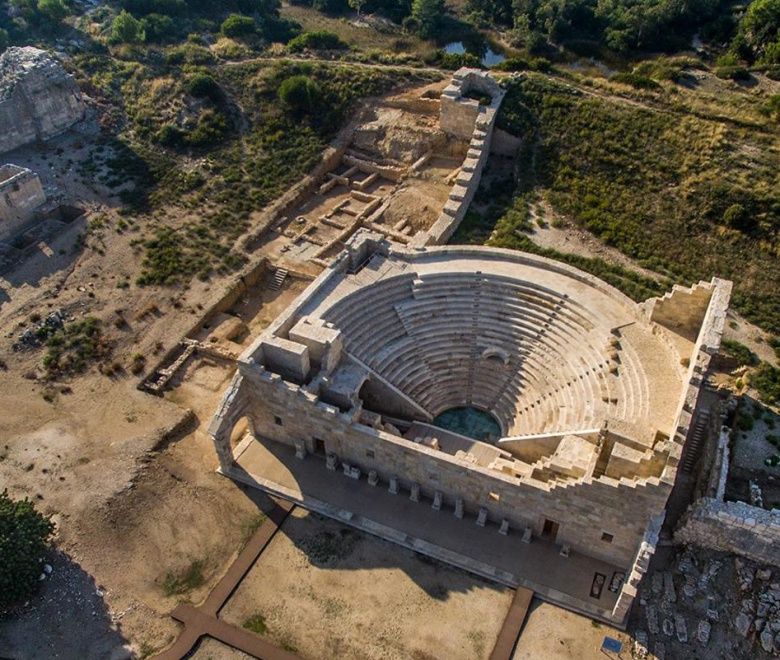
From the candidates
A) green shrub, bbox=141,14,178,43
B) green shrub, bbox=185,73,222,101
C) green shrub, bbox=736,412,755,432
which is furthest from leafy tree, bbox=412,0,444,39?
green shrub, bbox=736,412,755,432

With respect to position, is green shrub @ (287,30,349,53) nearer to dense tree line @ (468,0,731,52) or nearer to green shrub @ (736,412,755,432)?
dense tree line @ (468,0,731,52)

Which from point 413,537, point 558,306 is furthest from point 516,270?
point 413,537

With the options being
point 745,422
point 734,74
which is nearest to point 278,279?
point 745,422

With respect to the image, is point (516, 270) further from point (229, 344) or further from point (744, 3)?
point (744, 3)

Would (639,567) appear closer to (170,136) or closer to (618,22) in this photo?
(170,136)

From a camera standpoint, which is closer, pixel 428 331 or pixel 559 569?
pixel 559 569

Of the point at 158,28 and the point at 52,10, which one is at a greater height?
the point at 52,10

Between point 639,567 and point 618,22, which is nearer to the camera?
point 639,567

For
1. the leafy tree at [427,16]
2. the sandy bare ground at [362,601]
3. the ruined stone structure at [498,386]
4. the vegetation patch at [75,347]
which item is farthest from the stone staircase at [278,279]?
the leafy tree at [427,16]
